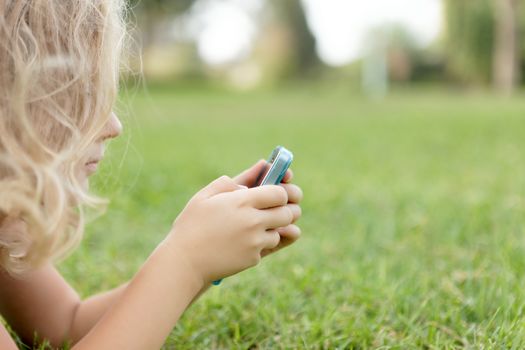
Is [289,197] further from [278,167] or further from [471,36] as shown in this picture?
[471,36]

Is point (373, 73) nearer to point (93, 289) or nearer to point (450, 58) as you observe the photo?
point (450, 58)

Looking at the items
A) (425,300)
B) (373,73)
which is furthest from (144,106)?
(373,73)

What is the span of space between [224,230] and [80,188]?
0.23 metres

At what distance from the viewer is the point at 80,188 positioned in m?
1.07

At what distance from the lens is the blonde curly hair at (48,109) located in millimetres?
964

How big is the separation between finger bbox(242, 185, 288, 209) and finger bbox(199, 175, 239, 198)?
0.15 ft

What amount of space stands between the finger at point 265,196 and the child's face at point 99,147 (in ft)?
0.81

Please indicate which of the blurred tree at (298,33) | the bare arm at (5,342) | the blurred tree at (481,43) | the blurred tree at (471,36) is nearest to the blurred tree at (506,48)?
the blurred tree at (481,43)

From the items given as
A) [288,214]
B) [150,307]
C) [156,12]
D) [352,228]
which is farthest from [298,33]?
[150,307]

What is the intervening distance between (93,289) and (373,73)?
79.5 feet

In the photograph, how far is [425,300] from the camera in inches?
60.1

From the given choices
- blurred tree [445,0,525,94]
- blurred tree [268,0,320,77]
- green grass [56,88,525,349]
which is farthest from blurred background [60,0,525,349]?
blurred tree [268,0,320,77]

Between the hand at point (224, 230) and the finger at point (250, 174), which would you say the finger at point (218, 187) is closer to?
the hand at point (224, 230)

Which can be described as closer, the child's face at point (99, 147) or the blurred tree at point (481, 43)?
the child's face at point (99, 147)
